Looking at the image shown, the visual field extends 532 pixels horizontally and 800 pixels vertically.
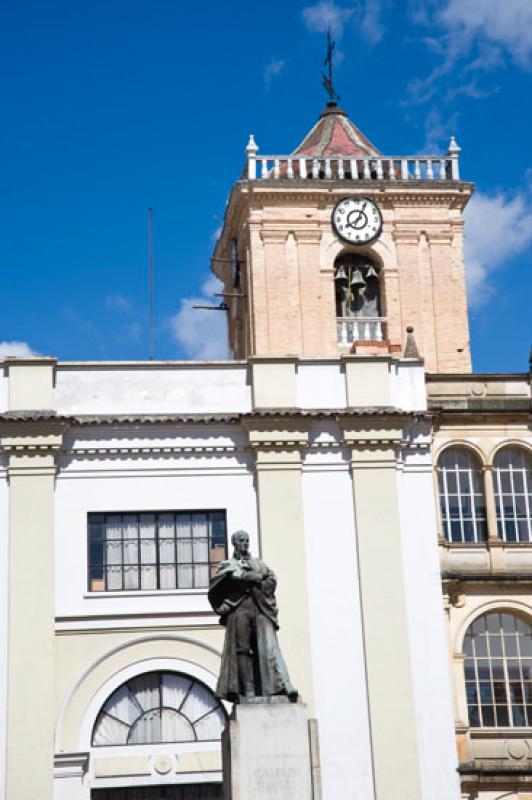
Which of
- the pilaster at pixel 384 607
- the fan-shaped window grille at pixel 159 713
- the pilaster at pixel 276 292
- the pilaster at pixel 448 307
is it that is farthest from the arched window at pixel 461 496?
the pilaster at pixel 276 292

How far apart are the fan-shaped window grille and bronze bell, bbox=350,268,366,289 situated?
14.4 meters

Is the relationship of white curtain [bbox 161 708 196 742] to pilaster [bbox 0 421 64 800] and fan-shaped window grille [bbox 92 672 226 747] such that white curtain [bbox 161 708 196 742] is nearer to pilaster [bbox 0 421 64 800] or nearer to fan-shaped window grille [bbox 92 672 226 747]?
fan-shaped window grille [bbox 92 672 226 747]

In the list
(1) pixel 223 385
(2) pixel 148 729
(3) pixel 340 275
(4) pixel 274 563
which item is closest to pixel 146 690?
(2) pixel 148 729

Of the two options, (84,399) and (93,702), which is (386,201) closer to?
(84,399)

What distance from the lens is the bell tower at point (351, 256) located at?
38750 millimetres

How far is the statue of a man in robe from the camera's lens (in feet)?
62.0

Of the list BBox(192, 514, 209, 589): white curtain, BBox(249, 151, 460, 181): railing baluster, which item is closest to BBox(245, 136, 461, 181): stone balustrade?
BBox(249, 151, 460, 181): railing baluster

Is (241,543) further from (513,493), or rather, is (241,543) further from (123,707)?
(513,493)

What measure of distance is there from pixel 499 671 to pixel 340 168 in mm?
15841

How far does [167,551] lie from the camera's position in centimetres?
2902

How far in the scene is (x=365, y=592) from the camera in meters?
29.0

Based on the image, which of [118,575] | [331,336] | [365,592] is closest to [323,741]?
[365,592]

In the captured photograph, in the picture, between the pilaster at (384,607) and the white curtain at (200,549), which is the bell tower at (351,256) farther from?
the white curtain at (200,549)

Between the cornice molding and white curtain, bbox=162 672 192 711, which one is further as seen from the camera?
the cornice molding
